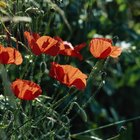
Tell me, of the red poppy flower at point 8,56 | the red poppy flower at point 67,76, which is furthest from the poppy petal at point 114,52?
the red poppy flower at point 8,56

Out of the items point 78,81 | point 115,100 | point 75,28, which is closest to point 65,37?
point 75,28

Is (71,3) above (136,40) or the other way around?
above

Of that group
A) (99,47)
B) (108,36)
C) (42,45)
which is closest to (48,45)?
(42,45)

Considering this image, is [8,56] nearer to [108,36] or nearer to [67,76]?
[67,76]

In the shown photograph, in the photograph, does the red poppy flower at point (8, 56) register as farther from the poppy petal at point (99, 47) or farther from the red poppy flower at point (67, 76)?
the poppy petal at point (99, 47)

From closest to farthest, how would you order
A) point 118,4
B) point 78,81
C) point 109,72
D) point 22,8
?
point 78,81 → point 22,8 → point 118,4 → point 109,72

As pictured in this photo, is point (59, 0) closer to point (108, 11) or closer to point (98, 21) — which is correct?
point (98, 21)
